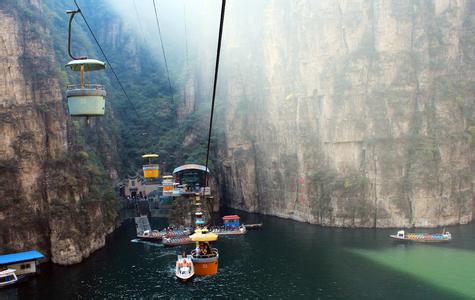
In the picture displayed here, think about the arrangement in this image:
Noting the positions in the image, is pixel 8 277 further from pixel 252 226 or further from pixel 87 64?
pixel 87 64

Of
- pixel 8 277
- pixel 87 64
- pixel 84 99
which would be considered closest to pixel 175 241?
pixel 8 277

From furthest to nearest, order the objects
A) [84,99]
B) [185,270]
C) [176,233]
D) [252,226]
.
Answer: [252,226] → [176,233] → [185,270] → [84,99]

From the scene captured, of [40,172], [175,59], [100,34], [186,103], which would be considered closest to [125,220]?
A: [40,172]

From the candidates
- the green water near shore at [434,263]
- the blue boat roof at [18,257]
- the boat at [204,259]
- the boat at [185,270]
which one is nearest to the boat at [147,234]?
the blue boat roof at [18,257]

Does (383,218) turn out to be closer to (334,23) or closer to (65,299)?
(334,23)

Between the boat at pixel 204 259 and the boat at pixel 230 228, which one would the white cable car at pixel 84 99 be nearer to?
the boat at pixel 204 259

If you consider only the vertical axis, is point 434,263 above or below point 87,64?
below

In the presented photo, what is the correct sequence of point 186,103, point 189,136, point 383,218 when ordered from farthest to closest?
point 186,103
point 189,136
point 383,218
